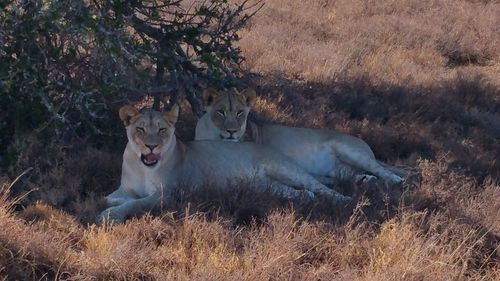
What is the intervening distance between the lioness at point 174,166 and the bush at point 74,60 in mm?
493

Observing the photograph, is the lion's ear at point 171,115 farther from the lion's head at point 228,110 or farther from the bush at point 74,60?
the lion's head at point 228,110

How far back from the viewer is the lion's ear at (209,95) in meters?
7.81

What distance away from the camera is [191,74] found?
8664 mm

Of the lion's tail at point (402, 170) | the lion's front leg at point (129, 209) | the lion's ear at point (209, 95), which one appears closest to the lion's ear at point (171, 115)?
the lion's front leg at point (129, 209)

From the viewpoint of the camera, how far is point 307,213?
638 cm

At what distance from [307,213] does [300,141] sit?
1719 mm

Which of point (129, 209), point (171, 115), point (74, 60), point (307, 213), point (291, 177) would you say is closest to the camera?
point (129, 209)

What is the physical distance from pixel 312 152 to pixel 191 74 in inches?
62.6

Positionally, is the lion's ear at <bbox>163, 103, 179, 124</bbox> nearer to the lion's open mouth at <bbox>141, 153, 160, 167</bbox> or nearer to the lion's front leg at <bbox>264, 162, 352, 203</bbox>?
the lion's open mouth at <bbox>141, 153, 160, 167</bbox>

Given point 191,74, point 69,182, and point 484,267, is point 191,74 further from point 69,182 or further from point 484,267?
point 484,267

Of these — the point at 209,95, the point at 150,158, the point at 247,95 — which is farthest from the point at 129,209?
the point at 247,95

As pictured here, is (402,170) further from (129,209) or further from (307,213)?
(129,209)

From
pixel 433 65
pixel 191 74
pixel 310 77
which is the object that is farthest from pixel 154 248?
pixel 433 65

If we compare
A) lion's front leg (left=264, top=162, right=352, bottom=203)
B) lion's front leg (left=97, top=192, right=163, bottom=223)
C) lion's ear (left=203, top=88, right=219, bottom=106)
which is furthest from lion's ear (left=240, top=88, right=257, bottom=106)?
lion's front leg (left=97, top=192, right=163, bottom=223)
